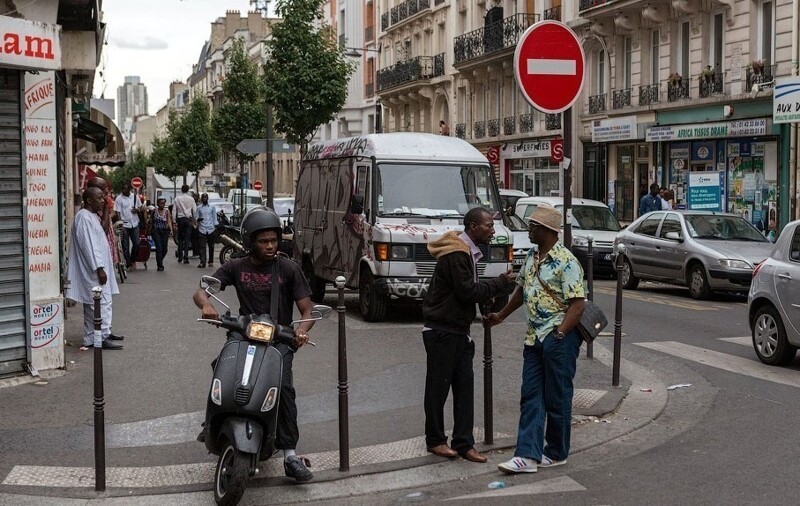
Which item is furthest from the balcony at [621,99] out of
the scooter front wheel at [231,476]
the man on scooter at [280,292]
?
the scooter front wheel at [231,476]

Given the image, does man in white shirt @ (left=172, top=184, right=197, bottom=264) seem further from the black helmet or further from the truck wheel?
the black helmet

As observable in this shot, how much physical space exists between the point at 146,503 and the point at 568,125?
16.7ft

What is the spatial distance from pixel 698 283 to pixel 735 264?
852 millimetres

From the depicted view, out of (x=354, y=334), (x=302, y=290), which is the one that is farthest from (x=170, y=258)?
(x=302, y=290)

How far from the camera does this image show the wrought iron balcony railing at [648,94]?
33125 mm

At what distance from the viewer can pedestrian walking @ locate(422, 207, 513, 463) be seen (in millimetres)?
6941

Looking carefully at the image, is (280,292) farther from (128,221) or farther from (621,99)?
(621,99)

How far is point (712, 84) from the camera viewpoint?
29922 mm

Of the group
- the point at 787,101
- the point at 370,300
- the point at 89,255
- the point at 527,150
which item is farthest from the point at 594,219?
the point at 527,150

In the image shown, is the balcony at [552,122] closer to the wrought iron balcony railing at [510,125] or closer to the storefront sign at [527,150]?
the storefront sign at [527,150]

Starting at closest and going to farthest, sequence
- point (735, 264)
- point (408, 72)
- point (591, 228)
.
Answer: point (735, 264), point (591, 228), point (408, 72)

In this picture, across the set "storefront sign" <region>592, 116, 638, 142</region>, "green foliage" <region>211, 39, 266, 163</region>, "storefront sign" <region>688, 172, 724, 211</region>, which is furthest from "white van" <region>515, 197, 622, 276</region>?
"green foliage" <region>211, 39, 266, 163</region>

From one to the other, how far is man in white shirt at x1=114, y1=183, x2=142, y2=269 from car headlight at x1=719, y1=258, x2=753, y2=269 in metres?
13.0

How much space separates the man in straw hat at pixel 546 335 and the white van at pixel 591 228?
15.4 metres
